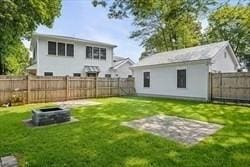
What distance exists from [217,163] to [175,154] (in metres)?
0.80

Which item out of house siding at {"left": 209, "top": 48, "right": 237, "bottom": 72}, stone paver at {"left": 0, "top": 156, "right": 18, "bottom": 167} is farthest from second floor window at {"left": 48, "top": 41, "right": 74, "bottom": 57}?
stone paver at {"left": 0, "top": 156, "right": 18, "bottom": 167}

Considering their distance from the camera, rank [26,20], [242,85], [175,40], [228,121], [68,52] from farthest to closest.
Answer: [175,40] < [68,52] < [26,20] < [242,85] < [228,121]

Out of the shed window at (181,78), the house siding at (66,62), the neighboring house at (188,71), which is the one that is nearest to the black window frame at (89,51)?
the house siding at (66,62)

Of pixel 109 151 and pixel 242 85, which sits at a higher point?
pixel 242 85

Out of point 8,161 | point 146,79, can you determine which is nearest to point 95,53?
point 146,79

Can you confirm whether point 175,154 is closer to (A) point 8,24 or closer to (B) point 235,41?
(A) point 8,24

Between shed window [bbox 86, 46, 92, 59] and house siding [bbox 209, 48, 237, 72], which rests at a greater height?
shed window [bbox 86, 46, 92, 59]

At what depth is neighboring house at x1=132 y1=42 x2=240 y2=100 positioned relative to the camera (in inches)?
527

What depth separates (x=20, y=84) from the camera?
1241 cm

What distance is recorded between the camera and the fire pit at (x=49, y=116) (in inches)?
260

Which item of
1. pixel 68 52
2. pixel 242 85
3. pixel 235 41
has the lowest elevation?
pixel 242 85

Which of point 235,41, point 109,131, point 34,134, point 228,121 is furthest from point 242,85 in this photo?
point 235,41

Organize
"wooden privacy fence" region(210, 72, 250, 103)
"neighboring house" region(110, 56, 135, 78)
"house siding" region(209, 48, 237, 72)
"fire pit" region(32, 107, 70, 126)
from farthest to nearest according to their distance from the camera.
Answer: "neighboring house" region(110, 56, 135, 78)
"house siding" region(209, 48, 237, 72)
"wooden privacy fence" region(210, 72, 250, 103)
"fire pit" region(32, 107, 70, 126)

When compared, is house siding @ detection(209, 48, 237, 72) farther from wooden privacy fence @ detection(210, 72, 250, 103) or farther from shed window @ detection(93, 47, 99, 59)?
shed window @ detection(93, 47, 99, 59)
